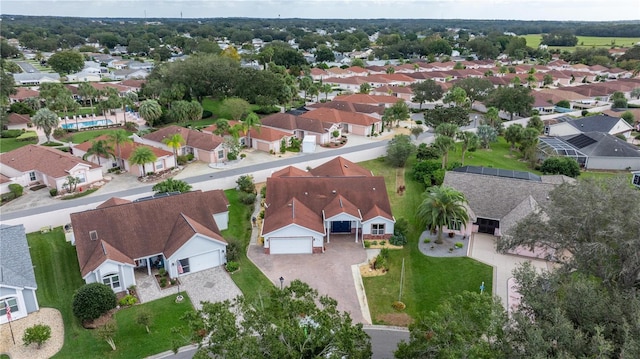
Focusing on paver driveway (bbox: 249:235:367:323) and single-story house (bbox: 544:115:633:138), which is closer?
paver driveway (bbox: 249:235:367:323)

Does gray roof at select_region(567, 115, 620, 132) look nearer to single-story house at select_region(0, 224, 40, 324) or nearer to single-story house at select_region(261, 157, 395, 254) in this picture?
single-story house at select_region(261, 157, 395, 254)

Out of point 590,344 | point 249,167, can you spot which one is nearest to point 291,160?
point 249,167

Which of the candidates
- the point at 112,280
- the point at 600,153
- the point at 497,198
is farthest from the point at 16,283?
the point at 600,153

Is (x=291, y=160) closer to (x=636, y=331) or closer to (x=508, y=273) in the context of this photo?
(x=508, y=273)

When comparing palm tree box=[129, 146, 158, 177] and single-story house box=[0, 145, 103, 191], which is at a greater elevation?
palm tree box=[129, 146, 158, 177]

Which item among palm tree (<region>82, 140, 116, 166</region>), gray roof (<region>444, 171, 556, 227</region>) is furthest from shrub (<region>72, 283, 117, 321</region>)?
gray roof (<region>444, 171, 556, 227</region>)

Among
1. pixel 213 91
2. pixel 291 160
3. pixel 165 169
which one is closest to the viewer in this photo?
pixel 165 169

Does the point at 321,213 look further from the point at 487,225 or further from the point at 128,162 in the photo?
the point at 128,162
